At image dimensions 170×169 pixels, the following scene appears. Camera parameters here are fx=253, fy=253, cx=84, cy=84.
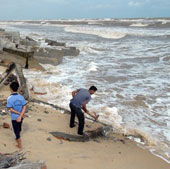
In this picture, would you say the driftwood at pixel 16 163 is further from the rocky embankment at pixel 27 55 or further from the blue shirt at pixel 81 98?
the rocky embankment at pixel 27 55

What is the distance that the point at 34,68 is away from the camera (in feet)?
40.8

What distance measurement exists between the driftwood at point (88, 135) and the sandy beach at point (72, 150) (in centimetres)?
12

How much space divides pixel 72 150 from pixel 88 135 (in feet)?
2.91

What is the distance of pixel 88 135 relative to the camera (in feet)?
18.1

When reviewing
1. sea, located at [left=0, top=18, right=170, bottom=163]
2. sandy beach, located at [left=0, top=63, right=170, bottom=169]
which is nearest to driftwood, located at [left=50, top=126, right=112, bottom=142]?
sandy beach, located at [left=0, top=63, right=170, bottom=169]

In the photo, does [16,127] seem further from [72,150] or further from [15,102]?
[72,150]

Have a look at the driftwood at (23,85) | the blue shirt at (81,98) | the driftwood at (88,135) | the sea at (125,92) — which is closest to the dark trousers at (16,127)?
the driftwood at (88,135)

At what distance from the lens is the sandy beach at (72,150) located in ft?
13.9

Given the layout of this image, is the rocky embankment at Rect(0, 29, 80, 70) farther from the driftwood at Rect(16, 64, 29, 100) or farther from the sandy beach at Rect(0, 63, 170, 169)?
the sandy beach at Rect(0, 63, 170, 169)

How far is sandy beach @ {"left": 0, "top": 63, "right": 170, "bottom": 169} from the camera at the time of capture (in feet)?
13.9

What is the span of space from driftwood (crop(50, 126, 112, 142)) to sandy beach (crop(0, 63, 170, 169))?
0.12 m

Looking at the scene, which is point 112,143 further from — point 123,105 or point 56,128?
point 123,105

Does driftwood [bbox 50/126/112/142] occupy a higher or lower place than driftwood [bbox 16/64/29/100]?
lower

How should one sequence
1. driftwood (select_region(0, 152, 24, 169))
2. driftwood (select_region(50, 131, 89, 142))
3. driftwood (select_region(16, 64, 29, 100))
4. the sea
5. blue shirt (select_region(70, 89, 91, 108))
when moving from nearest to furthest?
driftwood (select_region(0, 152, 24, 169))
driftwood (select_region(50, 131, 89, 142))
blue shirt (select_region(70, 89, 91, 108))
the sea
driftwood (select_region(16, 64, 29, 100))
